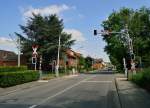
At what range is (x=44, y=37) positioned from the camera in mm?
88188

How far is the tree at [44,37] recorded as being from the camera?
87144 mm

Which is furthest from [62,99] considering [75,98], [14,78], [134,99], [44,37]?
[44,37]

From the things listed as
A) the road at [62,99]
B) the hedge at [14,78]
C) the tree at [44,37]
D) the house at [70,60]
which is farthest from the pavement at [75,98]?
the house at [70,60]

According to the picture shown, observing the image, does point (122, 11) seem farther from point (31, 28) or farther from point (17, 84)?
point (17, 84)

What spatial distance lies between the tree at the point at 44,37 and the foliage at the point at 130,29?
410 inches

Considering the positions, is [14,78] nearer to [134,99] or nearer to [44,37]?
[134,99]

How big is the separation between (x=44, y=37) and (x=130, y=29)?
20028mm

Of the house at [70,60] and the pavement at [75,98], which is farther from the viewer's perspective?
the house at [70,60]

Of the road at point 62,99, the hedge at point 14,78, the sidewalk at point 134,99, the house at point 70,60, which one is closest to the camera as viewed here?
the sidewalk at point 134,99

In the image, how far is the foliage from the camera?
90562 millimetres

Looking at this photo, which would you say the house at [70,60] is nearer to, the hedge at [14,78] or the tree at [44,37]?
the tree at [44,37]

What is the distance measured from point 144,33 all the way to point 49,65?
23.1 meters

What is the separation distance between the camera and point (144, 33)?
309ft

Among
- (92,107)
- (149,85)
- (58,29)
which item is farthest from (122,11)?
(92,107)
